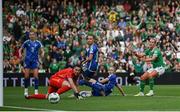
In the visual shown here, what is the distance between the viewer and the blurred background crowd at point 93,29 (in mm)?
32344

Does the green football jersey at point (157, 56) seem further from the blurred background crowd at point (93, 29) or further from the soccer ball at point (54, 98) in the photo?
the blurred background crowd at point (93, 29)

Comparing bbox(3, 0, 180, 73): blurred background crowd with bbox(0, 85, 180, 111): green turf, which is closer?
bbox(0, 85, 180, 111): green turf

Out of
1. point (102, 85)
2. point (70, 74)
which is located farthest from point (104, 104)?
point (102, 85)

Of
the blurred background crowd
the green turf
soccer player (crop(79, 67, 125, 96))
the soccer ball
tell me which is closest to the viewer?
the green turf

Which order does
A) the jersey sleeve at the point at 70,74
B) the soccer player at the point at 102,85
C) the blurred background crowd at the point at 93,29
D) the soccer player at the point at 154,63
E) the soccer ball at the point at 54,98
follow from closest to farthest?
1. the soccer ball at the point at 54,98
2. the jersey sleeve at the point at 70,74
3. the soccer player at the point at 102,85
4. the soccer player at the point at 154,63
5. the blurred background crowd at the point at 93,29

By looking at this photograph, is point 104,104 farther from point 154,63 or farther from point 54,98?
point 154,63

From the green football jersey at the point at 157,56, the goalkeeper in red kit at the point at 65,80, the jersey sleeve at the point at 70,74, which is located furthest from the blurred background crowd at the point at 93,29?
the jersey sleeve at the point at 70,74

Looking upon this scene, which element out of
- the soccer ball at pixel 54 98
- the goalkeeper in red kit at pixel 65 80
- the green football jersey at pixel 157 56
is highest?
the green football jersey at pixel 157 56

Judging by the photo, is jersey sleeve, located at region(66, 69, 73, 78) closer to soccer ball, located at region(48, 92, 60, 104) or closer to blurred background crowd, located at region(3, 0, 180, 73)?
soccer ball, located at region(48, 92, 60, 104)

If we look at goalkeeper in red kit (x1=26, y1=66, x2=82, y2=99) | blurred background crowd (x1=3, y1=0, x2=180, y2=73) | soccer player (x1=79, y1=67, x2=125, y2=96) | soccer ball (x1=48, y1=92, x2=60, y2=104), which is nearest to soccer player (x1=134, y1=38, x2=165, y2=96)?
soccer player (x1=79, y1=67, x2=125, y2=96)

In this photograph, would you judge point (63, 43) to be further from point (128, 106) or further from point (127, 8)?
point (128, 106)

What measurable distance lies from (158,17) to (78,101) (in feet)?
55.3

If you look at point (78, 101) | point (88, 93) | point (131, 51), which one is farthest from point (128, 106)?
point (131, 51)

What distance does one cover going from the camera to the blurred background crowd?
106 ft
